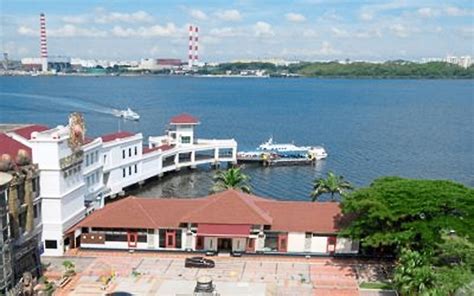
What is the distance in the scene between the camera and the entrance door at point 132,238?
5231 centimetres

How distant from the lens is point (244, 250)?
5150 centimetres

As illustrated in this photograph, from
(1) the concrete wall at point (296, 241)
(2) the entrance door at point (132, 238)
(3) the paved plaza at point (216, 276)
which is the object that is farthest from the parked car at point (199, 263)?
(1) the concrete wall at point (296, 241)

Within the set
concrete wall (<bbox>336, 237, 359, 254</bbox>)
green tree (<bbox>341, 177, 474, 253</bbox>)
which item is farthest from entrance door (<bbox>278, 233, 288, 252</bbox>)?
green tree (<bbox>341, 177, 474, 253</bbox>)

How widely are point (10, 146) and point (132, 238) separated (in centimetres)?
1321

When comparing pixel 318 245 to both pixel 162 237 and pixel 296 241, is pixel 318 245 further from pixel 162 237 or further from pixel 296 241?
pixel 162 237

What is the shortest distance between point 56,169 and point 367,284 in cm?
2733

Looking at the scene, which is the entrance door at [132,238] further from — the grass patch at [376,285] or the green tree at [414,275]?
the green tree at [414,275]

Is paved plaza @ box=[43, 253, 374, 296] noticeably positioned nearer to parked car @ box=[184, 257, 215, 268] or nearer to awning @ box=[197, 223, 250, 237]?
parked car @ box=[184, 257, 215, 268]

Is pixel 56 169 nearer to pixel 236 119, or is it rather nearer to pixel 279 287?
pixel 279 287

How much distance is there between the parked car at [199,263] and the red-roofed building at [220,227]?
7.40ft

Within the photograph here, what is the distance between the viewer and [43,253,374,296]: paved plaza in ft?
143

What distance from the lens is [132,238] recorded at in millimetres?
52406

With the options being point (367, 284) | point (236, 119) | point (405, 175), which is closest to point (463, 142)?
point (405, 175)

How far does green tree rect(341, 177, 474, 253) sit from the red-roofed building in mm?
5573
